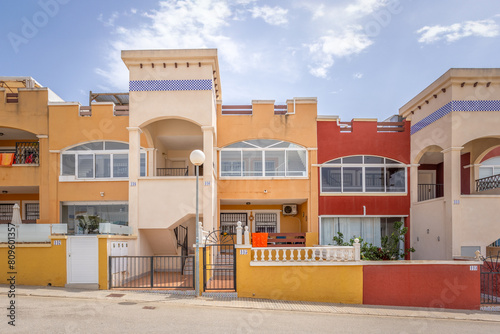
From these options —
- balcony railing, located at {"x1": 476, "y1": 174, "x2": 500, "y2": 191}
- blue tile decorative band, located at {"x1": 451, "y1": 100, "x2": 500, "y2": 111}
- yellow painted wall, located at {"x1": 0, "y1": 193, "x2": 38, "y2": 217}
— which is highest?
blue tile decorative band, located at {"x1": 451, "y1": 100, "x2": 500, "y2": 111}

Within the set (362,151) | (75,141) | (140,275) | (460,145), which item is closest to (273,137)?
(362,151)

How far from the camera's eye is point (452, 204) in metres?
15.7

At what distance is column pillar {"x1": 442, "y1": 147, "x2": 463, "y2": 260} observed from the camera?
1555cm

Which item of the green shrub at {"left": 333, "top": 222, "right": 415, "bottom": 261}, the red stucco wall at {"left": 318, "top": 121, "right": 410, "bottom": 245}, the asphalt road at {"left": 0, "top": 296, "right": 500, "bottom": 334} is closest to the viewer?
the asphalt road at {"left": 0, "top": 296, "right": 500, "bottom": 334}

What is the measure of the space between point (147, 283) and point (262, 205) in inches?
343

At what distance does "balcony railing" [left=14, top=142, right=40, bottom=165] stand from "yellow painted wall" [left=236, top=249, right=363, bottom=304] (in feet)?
37.1

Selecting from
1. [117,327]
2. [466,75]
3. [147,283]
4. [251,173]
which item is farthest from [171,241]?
[466,75]

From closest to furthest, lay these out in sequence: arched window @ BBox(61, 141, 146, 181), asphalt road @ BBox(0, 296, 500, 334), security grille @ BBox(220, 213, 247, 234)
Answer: asphalt road @ BBox(0, 296, 500, 334), arched window @ BBox(61, 141, 146, 181), security grille @ BBox(220, 213, 247, 234)

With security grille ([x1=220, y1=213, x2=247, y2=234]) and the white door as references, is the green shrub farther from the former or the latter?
the white door

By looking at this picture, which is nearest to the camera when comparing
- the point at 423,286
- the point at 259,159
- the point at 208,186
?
the point at 423,286

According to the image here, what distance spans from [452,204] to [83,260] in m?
13.4

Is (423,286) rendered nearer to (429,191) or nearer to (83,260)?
(429,191)

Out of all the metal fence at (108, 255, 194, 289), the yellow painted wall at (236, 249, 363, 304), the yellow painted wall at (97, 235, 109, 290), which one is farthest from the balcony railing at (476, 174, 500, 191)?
the yellow painted wall at (97, 235, 109, 290)

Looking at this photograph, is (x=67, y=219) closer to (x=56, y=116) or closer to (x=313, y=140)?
(x=56, y=116)
